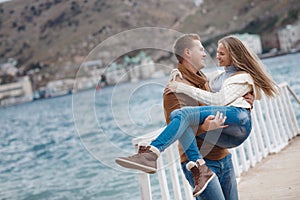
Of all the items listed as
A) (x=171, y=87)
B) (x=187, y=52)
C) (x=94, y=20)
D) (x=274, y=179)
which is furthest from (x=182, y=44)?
(x=94, y=20)

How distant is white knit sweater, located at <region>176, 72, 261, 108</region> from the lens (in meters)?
1.72

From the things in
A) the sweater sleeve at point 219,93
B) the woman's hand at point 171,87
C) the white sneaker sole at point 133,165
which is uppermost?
the woman's hand at point 171,87

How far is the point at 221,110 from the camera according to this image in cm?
173

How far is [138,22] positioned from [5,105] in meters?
18.3

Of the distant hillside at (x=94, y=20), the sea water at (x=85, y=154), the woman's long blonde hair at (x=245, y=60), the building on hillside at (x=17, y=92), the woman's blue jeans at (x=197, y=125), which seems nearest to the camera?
the woman's blue jeans at (x=197, y=125)

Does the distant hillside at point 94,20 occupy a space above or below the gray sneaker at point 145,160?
above

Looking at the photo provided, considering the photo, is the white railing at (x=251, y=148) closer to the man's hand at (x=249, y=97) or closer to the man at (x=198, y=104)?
the man at (x=198, y=104)

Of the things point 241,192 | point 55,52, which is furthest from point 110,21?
point 241,192

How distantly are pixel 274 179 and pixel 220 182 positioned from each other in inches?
53.7

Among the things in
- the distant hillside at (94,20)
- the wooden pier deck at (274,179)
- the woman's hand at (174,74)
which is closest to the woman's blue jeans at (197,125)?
the woman's hand at (174,74)

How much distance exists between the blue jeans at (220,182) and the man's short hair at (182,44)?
14.3 inches

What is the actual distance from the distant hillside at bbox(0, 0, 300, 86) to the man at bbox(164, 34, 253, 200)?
38777 millimetres

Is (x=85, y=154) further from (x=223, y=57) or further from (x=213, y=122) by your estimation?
(x=213, y=122)

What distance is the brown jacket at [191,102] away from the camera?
1.73m
